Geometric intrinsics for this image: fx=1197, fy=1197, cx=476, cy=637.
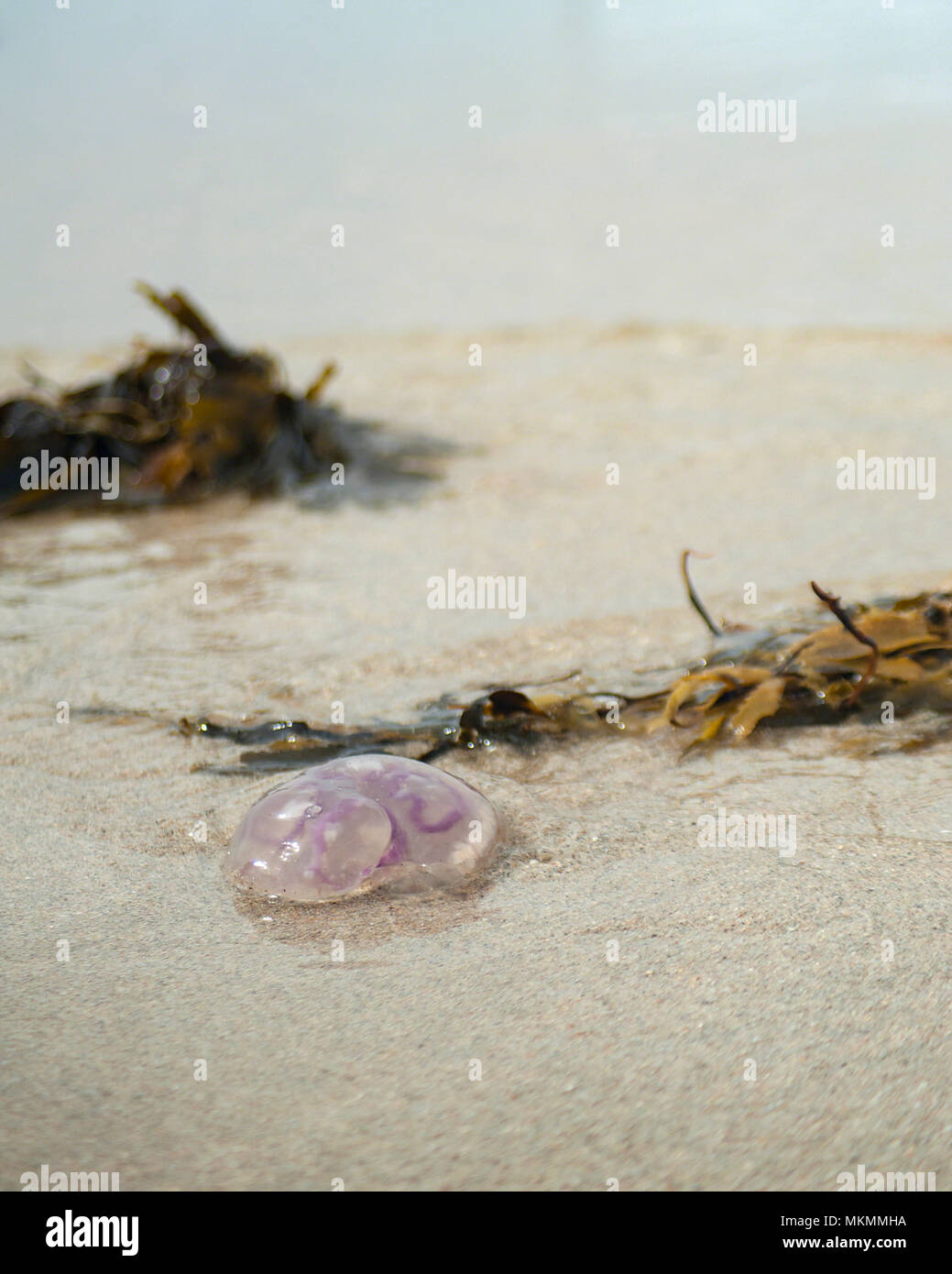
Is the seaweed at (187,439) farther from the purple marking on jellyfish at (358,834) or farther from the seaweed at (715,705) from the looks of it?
the purple marking on jellyfish at (358,834)

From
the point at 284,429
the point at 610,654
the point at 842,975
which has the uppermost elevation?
the point at 284,429

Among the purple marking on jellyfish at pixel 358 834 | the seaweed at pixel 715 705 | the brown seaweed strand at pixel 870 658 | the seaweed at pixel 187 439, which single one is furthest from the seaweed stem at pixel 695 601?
the seaweed at pixel 187 439

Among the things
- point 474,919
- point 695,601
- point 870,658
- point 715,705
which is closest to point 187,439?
point 695,601

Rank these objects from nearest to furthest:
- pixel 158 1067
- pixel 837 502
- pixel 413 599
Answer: pixel 158 1067
pixel 413 599
pixel 837 502

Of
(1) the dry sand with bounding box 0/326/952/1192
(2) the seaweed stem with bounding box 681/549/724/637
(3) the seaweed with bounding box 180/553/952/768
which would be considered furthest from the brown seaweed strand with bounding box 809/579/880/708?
(2) the seaweed stem with bounding box 681/549/724/637
